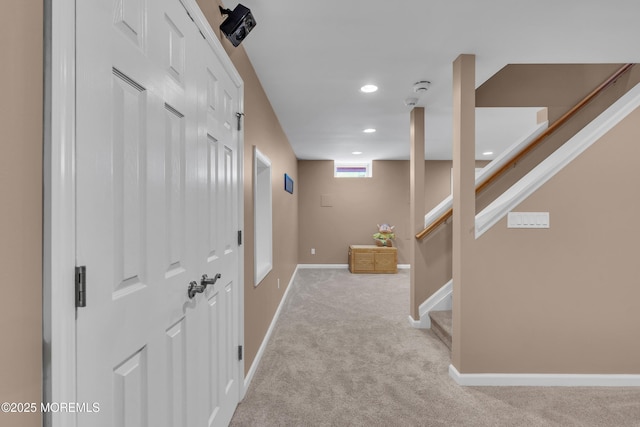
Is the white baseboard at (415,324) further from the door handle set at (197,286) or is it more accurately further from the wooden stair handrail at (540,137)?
the door handle set at (197,286)

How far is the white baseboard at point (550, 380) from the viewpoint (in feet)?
7.57

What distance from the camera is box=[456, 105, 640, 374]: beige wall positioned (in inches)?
90.8

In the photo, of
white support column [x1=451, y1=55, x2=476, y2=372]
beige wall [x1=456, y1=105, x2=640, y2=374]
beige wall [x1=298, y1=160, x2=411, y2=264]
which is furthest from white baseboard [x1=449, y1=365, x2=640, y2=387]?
beige wall [x1=298, y1=160, x2=411, y2=264]

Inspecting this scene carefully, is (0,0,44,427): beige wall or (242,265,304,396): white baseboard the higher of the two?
(0,0,44,427): beige wall

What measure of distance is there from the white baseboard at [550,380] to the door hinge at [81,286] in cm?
244

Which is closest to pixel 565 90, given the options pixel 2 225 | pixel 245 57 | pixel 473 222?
pixel 473 222

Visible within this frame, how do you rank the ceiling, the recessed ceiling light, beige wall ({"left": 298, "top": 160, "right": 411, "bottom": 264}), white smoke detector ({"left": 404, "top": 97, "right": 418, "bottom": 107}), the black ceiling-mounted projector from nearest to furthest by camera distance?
the black ceiling-mounted projector, the ceiling, the recessed ceiling light, white smoke detector ({"left": 404, "top": 97, "right": 418, "bottom": 107}), beige wall ({"left": 298, "top": 160, "right": 411, "bottom": 264})

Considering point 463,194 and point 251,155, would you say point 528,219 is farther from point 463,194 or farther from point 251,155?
point 251,155

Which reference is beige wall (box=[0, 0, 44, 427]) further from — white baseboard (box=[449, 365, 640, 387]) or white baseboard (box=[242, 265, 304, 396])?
white baseboard (box=[449, 365, 640, 387])

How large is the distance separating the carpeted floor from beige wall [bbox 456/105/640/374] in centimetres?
22

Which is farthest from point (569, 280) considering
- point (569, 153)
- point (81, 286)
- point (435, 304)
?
point (81, 286)

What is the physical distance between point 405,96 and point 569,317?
2361 millimetres

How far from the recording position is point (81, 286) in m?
0.73

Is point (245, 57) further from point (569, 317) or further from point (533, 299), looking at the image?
point (569, 317)
